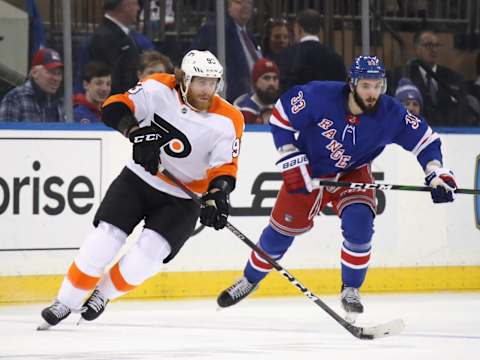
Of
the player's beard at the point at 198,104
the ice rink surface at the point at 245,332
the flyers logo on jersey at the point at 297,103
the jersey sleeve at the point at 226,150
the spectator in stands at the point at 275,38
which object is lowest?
the ice rink surface at the point at 245,332

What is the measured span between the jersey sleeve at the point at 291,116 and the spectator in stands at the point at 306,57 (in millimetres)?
1757

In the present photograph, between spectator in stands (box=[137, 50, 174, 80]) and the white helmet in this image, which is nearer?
the white helmet

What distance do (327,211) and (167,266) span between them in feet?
3.50

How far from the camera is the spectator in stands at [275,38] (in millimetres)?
7621

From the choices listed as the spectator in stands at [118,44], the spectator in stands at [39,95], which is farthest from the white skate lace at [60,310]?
the spectator in stands at [118,44]

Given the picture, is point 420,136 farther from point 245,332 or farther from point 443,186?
point 245,332

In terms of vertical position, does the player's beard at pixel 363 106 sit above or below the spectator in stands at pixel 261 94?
above

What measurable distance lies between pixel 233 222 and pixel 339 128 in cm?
162

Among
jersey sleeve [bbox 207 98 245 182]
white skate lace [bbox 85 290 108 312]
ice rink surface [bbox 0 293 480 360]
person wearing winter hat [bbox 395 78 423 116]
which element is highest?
jersey sleeve [bbox 207 98 245 182]

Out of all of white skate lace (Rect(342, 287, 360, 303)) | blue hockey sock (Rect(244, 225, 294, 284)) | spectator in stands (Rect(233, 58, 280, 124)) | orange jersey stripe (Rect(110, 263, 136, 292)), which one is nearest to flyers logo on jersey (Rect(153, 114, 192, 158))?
orange jersey stripe (Rect(110, 263, 136, 292))

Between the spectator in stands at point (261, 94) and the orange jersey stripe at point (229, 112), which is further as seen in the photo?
the spectator in stands at point (261, 94)

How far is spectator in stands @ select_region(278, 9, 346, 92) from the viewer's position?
7.71 meters

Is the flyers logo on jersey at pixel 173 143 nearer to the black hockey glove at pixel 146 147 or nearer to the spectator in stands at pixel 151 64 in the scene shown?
the black hockey glove at pixel 146 147

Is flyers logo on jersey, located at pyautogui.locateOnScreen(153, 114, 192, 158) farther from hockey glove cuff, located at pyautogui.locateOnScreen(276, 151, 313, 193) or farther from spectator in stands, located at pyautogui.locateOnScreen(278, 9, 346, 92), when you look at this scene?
spectator in stands, located at pyautogui.locateOnScreen(278, 9, 346, 92)
